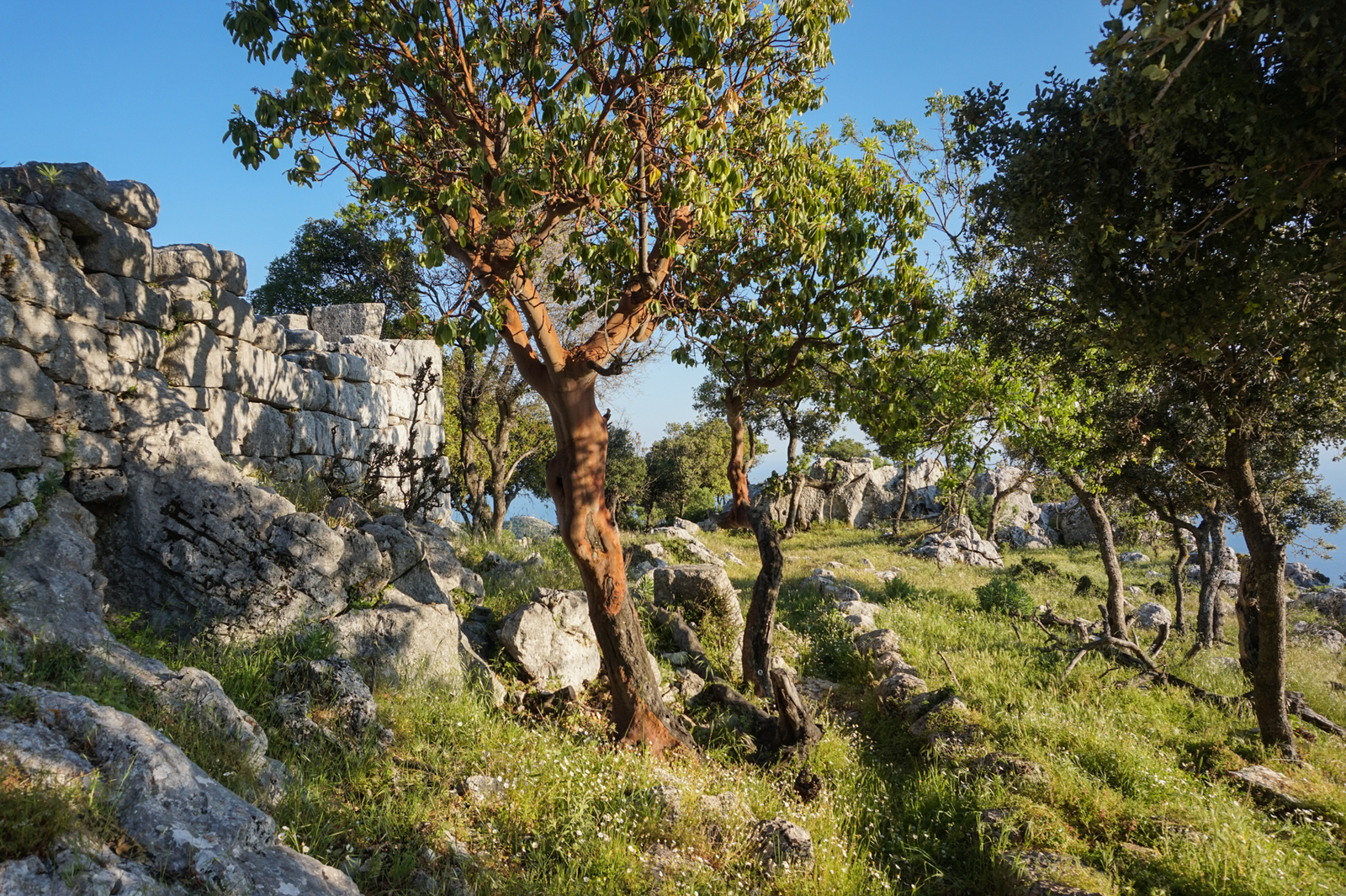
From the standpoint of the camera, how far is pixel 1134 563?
29656 millimetres

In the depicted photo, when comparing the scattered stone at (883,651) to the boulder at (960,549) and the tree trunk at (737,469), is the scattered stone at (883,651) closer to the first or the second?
the tree trunk at (737,469)

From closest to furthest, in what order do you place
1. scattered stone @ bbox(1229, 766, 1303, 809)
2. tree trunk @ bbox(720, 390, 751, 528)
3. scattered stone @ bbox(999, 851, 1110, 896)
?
scattered stone @ bbox(999, 851, 1110, 896) → scattered stone @ bbox(1229, 766, 1303, 809) → tree trunk @ bbox(720, 390, 751, 528)

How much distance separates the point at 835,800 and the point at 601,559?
377cm

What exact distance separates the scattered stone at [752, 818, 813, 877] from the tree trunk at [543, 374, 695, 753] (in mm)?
2121

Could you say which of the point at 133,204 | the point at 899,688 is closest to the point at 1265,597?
the point at 899,688

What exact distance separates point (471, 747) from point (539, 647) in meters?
2.97

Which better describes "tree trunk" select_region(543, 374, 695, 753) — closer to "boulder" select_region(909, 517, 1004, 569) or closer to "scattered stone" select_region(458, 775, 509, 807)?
"scattered stone" select_region(458, 775, 509, 807)

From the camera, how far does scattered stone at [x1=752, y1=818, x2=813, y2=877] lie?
589cm

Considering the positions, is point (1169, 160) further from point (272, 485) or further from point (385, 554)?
point (272, 485)

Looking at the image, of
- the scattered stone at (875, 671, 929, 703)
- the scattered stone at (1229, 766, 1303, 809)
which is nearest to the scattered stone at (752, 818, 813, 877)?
the scattered stone at (875, 671, 929, 703)

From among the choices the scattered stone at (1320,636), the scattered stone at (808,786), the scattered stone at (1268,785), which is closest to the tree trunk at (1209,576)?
the scattered stone at (1320,636)

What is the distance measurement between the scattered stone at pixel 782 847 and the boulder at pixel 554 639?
3.84 m

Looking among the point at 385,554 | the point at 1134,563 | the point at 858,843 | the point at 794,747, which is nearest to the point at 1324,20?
the point at 858,843

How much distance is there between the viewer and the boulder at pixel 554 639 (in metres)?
9.61
